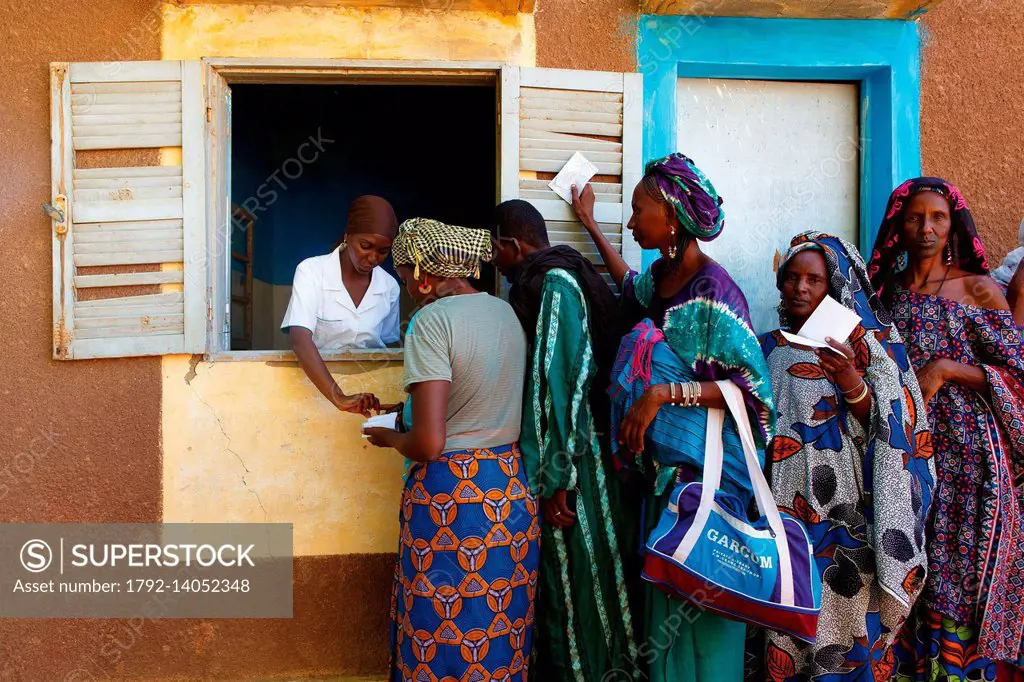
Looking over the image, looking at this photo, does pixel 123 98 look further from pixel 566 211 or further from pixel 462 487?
pixel 462 487

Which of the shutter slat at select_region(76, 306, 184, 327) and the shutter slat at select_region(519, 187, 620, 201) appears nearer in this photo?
the shutter slat at select_region(76, 306, 184, 327)

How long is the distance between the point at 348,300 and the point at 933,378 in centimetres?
231

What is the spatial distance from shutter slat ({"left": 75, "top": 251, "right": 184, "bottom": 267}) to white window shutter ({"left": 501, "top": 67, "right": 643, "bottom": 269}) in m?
1.42

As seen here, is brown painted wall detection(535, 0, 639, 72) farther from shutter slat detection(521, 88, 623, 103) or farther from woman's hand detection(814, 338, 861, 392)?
woman's hand detection(814, 338, 861, 392)

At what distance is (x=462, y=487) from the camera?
2.29 m

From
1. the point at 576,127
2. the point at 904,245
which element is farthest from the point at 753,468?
the point at 576,127

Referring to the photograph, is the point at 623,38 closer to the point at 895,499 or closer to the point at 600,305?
the point at 600,305

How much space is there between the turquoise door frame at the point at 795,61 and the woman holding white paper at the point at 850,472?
0.90m

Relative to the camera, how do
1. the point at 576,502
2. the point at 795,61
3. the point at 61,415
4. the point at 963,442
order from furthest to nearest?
the point at 795,61 → the point at 61,415 → the point at 963,442 → the point at 576,502

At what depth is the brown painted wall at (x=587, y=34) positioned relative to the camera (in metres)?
3.27

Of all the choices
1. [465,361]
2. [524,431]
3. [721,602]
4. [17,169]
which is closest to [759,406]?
[721,602]

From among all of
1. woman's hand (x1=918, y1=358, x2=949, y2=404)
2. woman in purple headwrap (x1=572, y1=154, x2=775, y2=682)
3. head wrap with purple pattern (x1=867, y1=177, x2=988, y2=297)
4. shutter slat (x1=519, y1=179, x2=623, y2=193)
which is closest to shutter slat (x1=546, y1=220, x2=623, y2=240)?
shutter slat (x1=519, y1=179, x2=623, y2=193)

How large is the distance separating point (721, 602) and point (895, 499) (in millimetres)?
802

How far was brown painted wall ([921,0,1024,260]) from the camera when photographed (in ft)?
11.4
